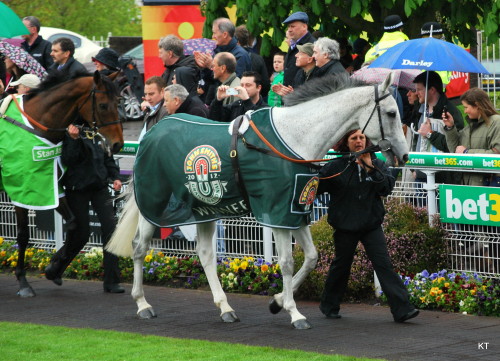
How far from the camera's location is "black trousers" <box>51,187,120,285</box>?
10625 millimetres

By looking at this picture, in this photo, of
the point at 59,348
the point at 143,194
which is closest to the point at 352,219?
the point at 143,194

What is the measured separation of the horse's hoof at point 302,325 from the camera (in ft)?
27.9

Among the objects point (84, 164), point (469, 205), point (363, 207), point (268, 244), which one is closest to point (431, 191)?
point (469, 205)

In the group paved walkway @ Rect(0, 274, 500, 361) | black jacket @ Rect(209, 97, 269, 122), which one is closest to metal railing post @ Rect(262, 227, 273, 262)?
paved walkway @ Rect(0, 274, 500, 361)

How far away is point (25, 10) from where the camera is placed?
31.8 m

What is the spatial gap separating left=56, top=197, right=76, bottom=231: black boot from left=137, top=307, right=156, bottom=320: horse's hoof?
1.65m

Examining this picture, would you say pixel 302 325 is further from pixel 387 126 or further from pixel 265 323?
pixel 387 126

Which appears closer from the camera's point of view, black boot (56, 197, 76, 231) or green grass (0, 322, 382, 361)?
green grass (0, 322, 382, 361)

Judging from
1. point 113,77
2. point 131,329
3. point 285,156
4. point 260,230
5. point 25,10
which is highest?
point 25,10

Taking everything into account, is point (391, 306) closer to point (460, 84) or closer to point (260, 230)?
point (260, 230)

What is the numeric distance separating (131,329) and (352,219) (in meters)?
2.14

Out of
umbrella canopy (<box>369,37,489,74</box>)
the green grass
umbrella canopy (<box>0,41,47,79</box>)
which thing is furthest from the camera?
umbrella canopy (<box>0,41,47,79</box>)

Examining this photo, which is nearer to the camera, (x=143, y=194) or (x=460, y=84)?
(x=143, y=194)

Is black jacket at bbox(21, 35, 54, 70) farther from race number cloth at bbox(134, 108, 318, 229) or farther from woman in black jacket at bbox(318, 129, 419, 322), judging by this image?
woman in black jacket at bbox(318, 129, 419, 322)
